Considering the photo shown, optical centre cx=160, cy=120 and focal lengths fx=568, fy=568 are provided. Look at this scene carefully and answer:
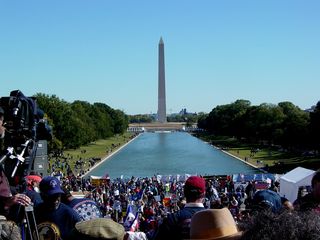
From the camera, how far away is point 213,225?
2957mm

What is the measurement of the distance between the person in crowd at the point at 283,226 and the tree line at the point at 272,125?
65672 mm

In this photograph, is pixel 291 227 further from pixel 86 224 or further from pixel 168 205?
pixel 168 205

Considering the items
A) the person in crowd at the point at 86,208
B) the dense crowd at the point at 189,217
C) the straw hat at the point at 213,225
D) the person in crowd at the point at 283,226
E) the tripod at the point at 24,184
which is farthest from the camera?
the person in crowd at the point at 86,208

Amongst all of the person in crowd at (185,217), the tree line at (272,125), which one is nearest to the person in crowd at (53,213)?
the person in crowd at (185,217)

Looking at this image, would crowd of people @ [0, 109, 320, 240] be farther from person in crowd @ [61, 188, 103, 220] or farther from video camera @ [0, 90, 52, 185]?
video camera @ [0, 90, 52, 185]

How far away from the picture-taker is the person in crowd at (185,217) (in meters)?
4.66

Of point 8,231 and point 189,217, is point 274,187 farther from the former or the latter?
point 8,231

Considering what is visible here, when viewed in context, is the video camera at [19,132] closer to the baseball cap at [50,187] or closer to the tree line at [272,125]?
the baseball cap at [50,187]

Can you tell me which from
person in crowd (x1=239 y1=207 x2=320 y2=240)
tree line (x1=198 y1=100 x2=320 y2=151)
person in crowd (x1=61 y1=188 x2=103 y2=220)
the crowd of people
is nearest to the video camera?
the crowd of people

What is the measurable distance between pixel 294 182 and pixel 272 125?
81.8 metres

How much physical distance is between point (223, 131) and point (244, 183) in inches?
5037

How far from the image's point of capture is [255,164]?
6194cm

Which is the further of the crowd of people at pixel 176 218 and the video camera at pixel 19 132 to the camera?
the video camera at pixel 19 132

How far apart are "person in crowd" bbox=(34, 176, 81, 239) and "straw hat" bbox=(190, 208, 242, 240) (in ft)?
7.88
